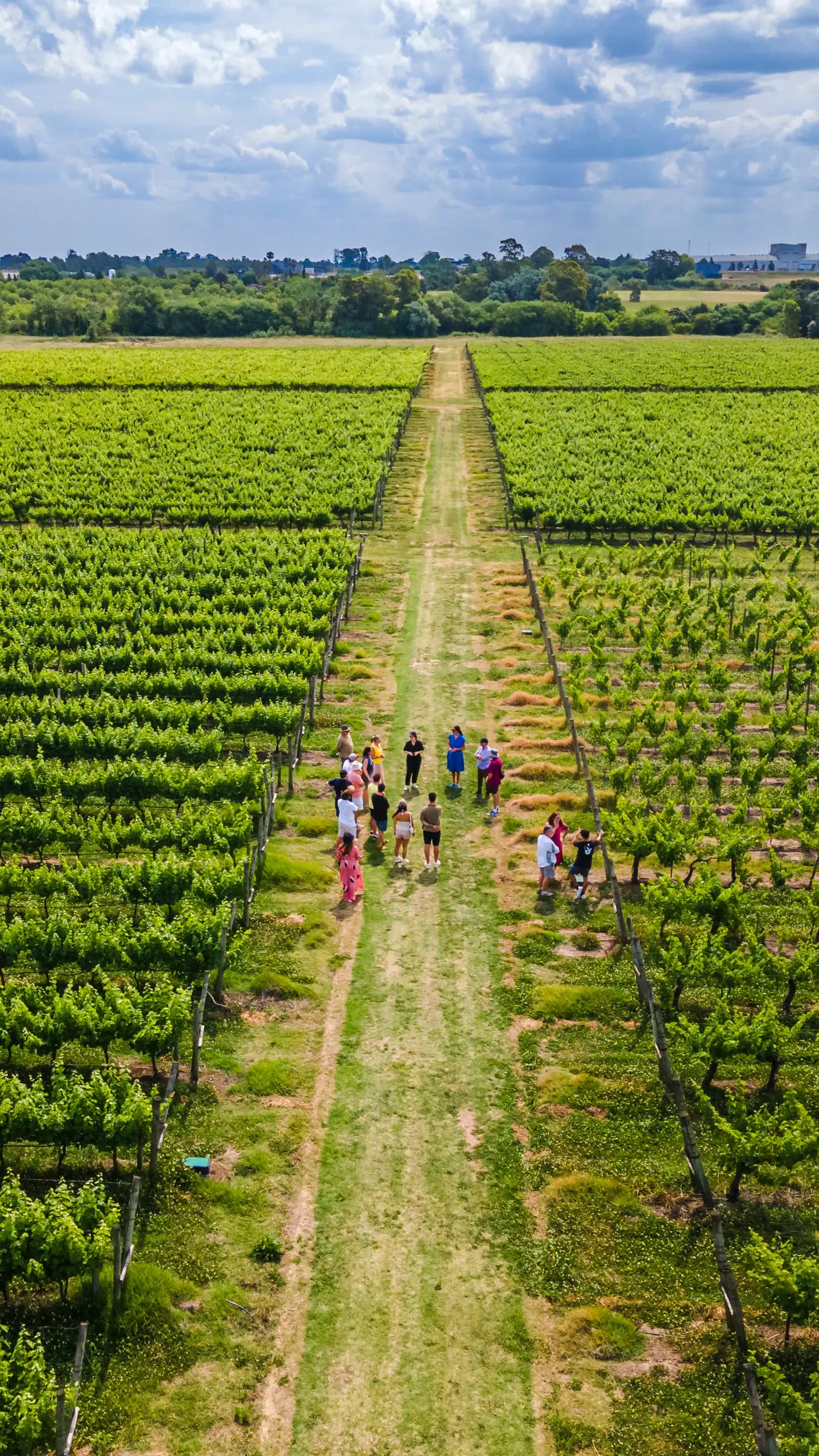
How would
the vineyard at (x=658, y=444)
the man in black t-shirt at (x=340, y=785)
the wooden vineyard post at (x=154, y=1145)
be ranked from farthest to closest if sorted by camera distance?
the vineyard at (x=658, y=444)
the man in black t-shirt at (x=340, y=785)
the wooden vineyard post at (x=154, y=1145)

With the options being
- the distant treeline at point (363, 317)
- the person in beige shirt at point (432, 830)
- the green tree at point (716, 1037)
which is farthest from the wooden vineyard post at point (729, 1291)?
the distant treeline at point (363, 317)

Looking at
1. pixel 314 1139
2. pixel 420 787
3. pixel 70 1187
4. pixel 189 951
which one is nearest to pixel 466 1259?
pixel 314 1139

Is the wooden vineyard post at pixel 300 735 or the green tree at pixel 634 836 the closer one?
the green tree at pixel 634 836

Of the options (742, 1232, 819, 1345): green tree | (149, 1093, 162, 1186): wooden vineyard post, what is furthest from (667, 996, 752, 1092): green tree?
(149, 1093, 162, 1186): wooden vineyard post

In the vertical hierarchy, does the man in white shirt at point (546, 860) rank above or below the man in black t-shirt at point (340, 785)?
below

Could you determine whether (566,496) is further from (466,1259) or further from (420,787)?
(466,1259)

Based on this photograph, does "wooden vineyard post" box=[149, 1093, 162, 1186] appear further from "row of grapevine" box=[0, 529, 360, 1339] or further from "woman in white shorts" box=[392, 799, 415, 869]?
"woman in white shorts" box=[392, 799, 415, 869]

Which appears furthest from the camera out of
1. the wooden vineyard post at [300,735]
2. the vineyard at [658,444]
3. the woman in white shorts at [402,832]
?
the vineyard at [658,444]

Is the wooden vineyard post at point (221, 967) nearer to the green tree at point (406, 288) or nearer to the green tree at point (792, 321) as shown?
the green tree at point (406, 288)
